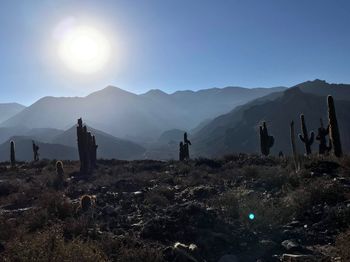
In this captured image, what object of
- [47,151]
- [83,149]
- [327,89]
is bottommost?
[47,151]

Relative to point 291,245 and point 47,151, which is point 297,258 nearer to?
point 291,245

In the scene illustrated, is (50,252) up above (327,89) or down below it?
below

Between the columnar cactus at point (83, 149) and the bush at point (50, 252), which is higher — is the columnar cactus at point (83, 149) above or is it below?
above

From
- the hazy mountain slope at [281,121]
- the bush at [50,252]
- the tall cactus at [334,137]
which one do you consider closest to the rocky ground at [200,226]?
the bush at [50,252]

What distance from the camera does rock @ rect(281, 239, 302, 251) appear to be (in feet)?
29.7

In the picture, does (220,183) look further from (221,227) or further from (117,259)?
(117,259)

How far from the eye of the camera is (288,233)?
33.2ft

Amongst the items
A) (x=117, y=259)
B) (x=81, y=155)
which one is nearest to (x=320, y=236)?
(x=117, y=259)

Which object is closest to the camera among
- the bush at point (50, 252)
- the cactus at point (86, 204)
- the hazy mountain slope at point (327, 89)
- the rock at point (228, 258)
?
the bush at point (50, 252)

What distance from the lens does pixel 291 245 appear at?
9.13 meters

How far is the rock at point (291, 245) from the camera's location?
9062 millimetres

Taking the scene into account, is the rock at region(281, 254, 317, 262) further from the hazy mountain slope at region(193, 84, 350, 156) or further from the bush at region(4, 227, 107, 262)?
the hazy mountain slope at region(193, 84, 350, 156)

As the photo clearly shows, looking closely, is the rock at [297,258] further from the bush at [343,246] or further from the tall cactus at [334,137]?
the tall cactus at [334,137]

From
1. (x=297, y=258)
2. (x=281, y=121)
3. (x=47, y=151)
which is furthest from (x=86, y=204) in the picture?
(x=47, y=151)
